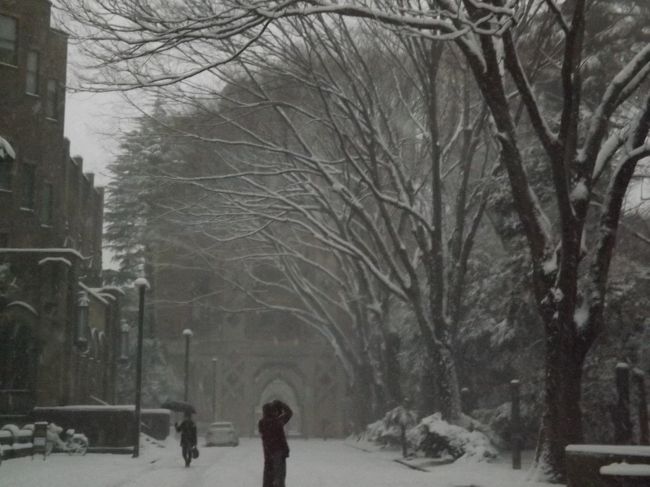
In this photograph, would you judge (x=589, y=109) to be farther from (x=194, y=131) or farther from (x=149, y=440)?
(x=149, y=440)

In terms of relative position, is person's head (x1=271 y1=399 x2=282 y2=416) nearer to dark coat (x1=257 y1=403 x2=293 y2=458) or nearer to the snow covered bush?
dark coat (x1=257 y1=403 x2=293 y2=458)

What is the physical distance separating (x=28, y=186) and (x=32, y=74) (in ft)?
13.9

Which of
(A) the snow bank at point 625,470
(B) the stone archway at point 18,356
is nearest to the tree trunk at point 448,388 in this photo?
(A) the snow bank at point 625,470

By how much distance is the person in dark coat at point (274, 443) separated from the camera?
46.9 feet

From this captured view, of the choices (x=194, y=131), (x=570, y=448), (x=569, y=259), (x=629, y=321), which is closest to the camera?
(x=570, y=448)

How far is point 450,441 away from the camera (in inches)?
942

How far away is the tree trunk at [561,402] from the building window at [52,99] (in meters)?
29.2

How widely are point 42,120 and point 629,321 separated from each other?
24218 mm

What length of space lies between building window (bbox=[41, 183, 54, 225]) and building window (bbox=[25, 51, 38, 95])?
382 cm

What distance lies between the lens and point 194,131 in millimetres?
28031

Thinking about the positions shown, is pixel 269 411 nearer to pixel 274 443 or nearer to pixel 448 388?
pixel 274 443

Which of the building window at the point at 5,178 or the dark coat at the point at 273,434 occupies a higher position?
the building window at the point at 5,178

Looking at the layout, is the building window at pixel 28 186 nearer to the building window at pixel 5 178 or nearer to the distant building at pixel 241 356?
the building window at pixel 5 178

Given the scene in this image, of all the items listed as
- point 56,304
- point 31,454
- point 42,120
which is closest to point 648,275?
point 31,454
